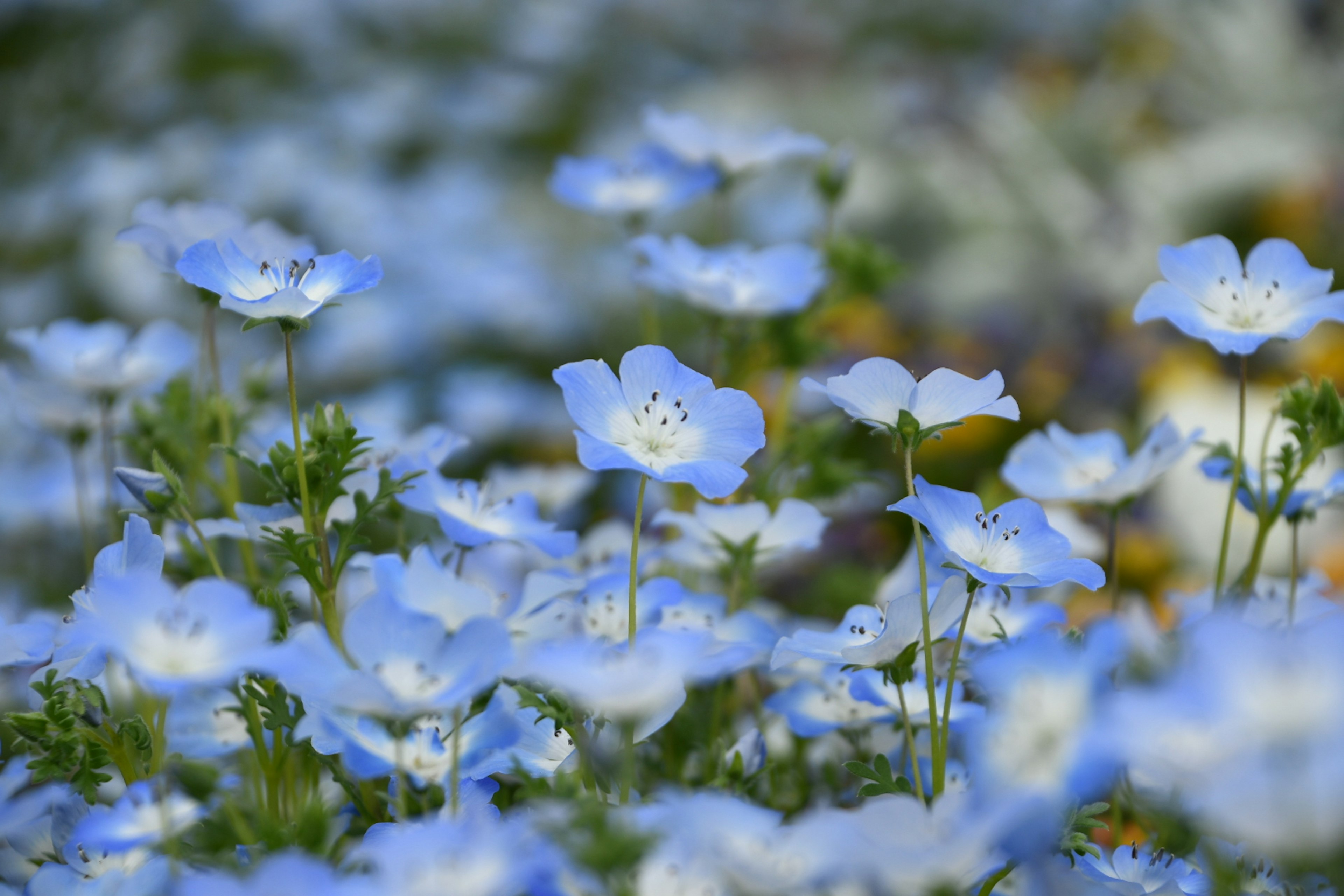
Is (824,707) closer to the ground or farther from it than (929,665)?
closer to the ground

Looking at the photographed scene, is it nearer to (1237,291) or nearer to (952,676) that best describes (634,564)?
(952,676)

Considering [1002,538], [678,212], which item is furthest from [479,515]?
[678,212]

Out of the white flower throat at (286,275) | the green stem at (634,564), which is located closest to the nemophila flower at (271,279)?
the white flower throat at (286,275)

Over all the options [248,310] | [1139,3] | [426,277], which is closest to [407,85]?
[426,277]

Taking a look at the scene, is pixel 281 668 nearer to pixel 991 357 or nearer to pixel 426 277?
pixel 991 357

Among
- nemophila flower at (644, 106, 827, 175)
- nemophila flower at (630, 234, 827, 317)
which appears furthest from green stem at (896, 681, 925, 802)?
nemophila flower at (644, 106, 827, 175)

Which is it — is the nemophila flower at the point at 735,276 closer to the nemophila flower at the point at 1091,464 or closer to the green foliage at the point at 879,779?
the nemophila flower at the point at 1091,464
